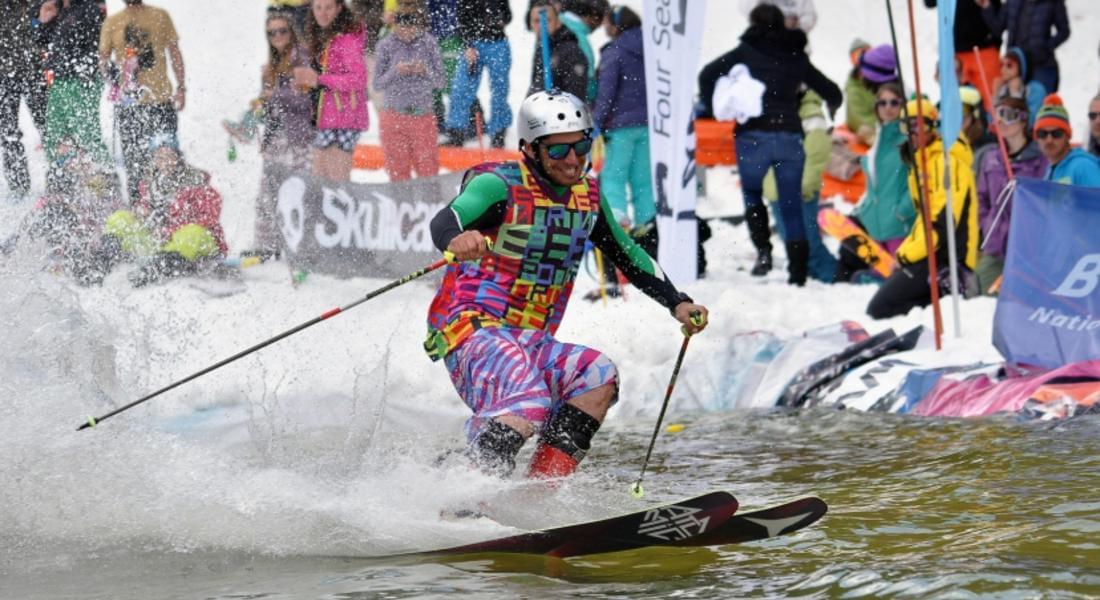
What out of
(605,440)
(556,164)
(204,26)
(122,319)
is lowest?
(605,440)

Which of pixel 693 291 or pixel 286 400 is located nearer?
pixel 286 400

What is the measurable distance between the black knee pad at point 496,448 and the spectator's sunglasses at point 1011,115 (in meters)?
6.60

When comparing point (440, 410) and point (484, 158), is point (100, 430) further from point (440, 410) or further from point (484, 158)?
point (484, 158)

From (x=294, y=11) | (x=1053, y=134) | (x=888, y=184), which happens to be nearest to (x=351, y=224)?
(x=294, y=11)

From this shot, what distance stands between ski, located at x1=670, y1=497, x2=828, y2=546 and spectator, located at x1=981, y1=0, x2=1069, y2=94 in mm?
9276

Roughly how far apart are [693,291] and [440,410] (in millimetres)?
2043

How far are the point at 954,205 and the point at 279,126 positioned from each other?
506 centimetres

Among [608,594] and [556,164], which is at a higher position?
[556,164]

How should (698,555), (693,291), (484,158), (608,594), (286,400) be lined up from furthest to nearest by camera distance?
1. (484,158)
2. (693,291)
3. (286,400)
4. (698,555)
5. (608,594)

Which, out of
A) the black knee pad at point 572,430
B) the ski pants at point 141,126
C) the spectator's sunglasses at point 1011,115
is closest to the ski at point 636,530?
the black knee pad at point 572,430

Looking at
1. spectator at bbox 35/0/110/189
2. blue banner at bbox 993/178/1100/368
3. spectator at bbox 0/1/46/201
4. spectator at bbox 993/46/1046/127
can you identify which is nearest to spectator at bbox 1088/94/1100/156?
spectator at bbox 993/46/1046/127

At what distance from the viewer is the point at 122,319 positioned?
995cm

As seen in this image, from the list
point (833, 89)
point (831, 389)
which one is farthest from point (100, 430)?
point (833, 89)

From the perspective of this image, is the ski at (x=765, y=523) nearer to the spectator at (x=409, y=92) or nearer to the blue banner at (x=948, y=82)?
the blue banner at (x=948, y=82)
